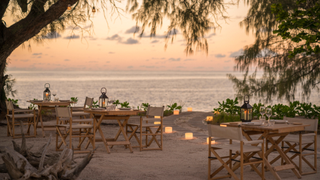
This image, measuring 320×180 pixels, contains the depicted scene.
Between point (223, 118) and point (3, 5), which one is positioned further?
point (223, 118)

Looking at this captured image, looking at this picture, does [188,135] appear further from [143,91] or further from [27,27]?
[143,91]

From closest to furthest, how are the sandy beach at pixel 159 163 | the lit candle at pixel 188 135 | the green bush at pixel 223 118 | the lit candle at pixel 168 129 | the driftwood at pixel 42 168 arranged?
1. the driftwood at pixel 42 168
2. the sandy beach at pixel 159 163
3. the lit candle at pixel 188 135
4. the lit candle at pixel 168 129
5. the green bush at pixel 223 118

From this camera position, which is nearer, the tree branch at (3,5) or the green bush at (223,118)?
the tree branch at (3,5)

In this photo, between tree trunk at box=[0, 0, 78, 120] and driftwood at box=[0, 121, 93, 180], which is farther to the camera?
tree trunk at box=[0, 0, 78, 120]

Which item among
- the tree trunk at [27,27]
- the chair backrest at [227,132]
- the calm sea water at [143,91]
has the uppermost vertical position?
the tree trunk at [27,27]

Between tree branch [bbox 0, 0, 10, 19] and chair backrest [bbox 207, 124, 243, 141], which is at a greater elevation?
tree branch [bbox 0, 0, 10, 19]

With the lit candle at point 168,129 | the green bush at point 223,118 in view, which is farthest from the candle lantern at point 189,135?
the green bush at point 223,118

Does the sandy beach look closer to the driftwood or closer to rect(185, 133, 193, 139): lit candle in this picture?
rect(185, 133, 193, 139): lit candle

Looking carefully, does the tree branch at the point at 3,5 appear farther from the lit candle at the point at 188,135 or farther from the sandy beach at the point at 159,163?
the lit candle at the point at 188,135

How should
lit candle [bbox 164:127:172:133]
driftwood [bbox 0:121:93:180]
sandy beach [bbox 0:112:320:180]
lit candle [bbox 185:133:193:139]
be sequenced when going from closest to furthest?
1. driftwood [bbox 0:121:93:180]
2. sandy beach [bbox 0:112:320:180]
3. lit candle [bbox 185:133:193:139]
4. lit candle [bbox 164:127:172:133]

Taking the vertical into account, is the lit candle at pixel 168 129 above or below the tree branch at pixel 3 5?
below

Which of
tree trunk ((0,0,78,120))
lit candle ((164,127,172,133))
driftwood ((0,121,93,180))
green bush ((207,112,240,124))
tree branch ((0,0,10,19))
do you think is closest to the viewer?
driftwood ((0,121,93,180))

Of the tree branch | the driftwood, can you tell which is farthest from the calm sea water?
the driftwood

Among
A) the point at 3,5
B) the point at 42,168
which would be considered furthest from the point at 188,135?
the point at 3,5
